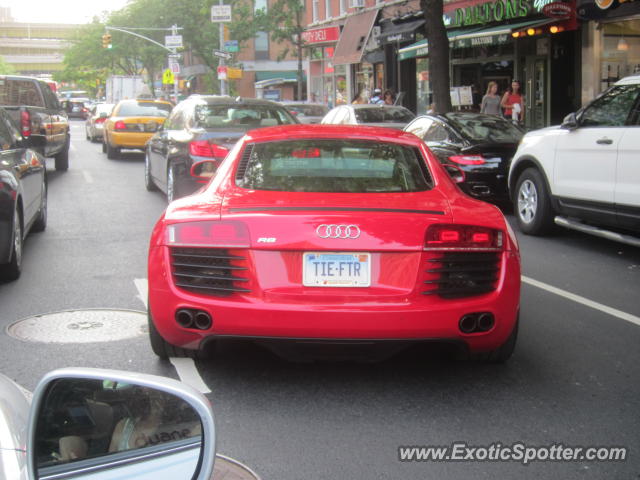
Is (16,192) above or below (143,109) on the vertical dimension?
below

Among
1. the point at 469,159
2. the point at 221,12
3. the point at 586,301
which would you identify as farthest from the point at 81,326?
the point at 221,12

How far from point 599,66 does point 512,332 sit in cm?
1839

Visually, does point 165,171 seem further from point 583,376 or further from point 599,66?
point 599,66

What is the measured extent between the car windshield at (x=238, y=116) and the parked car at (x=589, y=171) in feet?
12.1

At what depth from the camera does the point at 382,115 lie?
1808 cm

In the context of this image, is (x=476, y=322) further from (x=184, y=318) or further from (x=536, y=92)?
(x=536, y=92)

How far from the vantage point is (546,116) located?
24.0 m

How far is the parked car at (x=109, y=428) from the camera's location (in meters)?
1.58

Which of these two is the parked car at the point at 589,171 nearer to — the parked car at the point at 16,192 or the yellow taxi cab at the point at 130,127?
the parked car at the point at 16,192

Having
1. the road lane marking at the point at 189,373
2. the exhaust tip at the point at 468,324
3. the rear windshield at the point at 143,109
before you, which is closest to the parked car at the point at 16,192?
the road lane marking at the point at 189,373

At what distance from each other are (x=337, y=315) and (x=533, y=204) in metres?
6.71

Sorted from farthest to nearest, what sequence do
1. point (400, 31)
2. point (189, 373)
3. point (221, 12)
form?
point (221, 12), point (400, 31), point (189, 373)

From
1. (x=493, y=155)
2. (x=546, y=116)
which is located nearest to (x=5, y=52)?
(x=546, y=116)

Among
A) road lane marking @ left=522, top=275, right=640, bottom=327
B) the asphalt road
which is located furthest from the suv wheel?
road lane marking @ left=522, top=275, right=640, bottom=327
